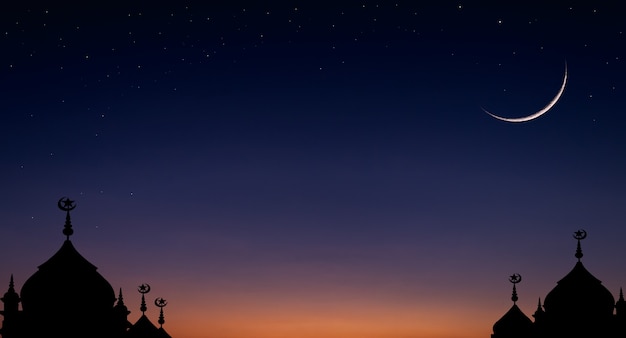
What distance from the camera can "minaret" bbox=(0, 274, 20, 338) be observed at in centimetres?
3378

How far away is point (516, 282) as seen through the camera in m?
48.6

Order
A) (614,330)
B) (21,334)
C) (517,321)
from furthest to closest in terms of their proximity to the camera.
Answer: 1. (517,321)
2. (614,330)
3. (21,334)

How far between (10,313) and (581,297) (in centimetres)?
2865

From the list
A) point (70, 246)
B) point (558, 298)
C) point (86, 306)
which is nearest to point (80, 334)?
point (86, 306)

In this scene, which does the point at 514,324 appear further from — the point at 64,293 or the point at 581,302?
the point at 64,293

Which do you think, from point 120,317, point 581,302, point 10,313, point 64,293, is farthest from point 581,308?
point 10,313

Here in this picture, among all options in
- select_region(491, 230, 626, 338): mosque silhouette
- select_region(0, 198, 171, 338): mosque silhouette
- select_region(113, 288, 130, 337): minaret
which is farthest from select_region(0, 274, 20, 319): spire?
select_region(491, 230, 626, 338): mosque silhouette

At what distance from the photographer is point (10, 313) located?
1342 inches

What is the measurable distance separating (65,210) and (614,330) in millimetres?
28502

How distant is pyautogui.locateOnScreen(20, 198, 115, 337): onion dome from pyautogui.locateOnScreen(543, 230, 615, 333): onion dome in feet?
79.7

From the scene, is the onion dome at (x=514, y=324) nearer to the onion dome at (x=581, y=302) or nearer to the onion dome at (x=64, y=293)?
the onion dome at (x=581, y=302)

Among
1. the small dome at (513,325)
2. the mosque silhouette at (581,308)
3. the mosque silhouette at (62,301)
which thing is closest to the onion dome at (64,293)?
the mosque silhouette at (62,301)

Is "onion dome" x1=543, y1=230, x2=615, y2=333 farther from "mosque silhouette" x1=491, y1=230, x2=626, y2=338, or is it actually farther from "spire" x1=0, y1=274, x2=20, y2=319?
"spire" x1=0, y1=274, x2=20, y2=319

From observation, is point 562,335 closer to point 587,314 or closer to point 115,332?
point 587,314
